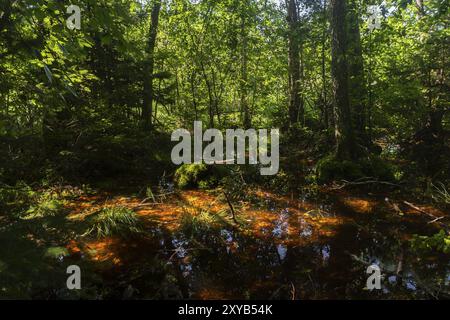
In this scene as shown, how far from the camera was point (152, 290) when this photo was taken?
4.07 meters

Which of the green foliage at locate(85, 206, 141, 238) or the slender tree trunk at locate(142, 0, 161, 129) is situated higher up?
the slender tree trunk at locate(142, 0, 161, 129)

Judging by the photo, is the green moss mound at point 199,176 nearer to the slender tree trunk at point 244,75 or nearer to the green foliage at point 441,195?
the slender tree trunk at point 244,75

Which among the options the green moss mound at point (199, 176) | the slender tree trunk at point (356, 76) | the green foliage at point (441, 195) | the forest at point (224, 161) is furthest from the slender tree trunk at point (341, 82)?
the green moss mound at point (199, 176)

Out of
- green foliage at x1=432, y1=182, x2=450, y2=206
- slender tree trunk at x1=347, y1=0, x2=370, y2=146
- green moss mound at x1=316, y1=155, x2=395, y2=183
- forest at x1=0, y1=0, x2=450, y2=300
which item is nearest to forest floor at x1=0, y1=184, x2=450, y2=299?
forest at x1=0, y1=0, x2=450, y2=300

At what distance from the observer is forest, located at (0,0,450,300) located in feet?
12.7

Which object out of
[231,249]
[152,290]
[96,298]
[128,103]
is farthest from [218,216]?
[128,103]

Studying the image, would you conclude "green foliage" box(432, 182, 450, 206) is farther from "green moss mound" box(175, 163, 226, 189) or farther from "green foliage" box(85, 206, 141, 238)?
"green foliage" box(85, 206, 141, 238)

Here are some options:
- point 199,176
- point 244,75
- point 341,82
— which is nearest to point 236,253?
point 199,176

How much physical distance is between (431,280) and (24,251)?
4623 mm

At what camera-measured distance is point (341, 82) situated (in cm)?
855

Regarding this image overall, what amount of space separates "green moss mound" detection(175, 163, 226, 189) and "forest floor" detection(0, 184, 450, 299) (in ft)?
5.45

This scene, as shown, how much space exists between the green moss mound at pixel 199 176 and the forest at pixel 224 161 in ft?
0.21

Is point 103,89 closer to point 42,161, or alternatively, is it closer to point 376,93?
point 42,161

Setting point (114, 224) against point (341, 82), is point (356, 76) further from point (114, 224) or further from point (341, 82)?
point (114, 224)
